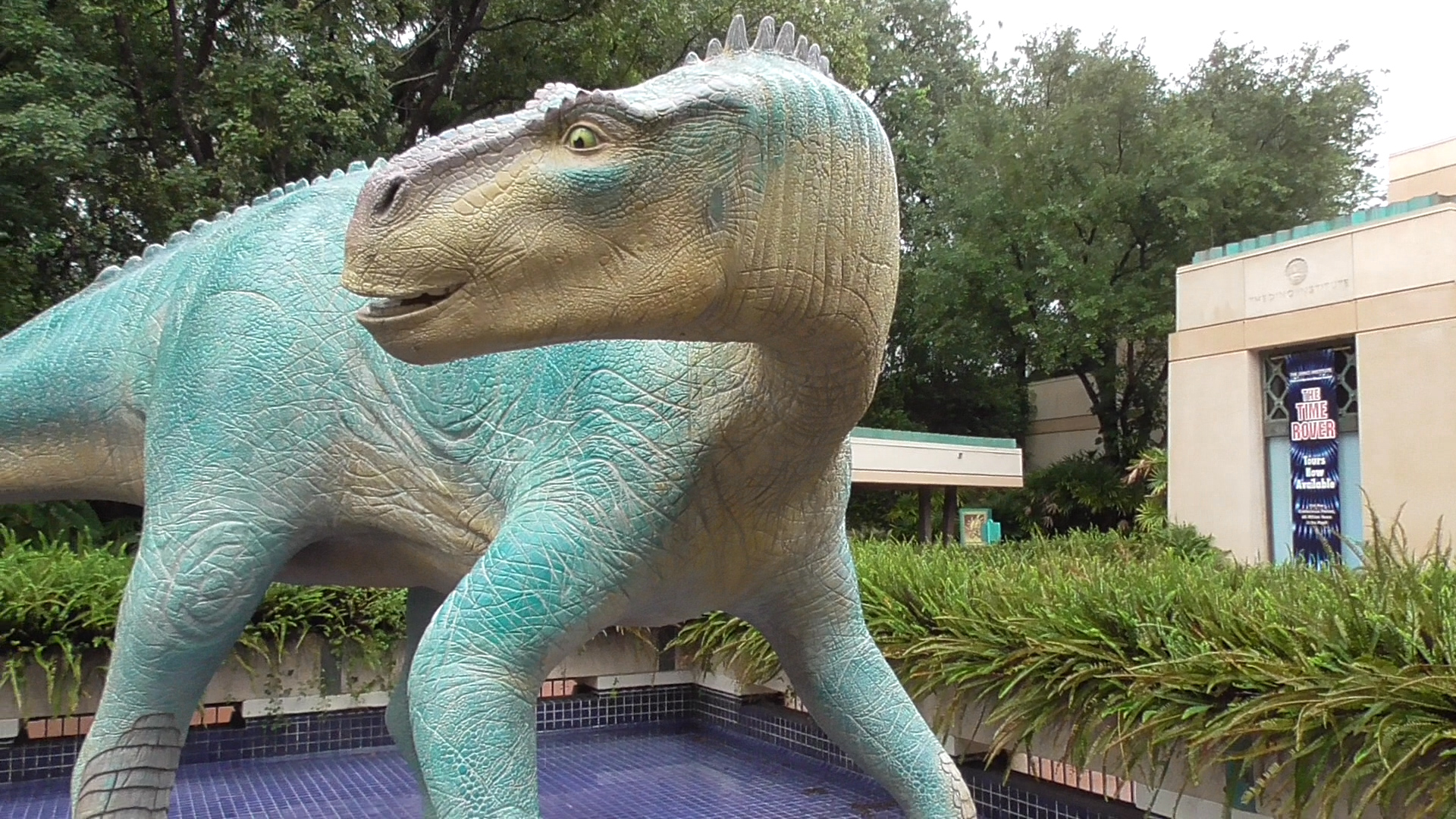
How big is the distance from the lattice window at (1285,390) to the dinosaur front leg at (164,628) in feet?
34.9

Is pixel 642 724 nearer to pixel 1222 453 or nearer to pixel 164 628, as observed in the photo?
pixel 164 628

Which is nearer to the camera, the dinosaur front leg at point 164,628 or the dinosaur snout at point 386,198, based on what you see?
the dinosaur snout at point 386,198

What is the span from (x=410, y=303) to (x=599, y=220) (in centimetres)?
23

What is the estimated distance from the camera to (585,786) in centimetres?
477

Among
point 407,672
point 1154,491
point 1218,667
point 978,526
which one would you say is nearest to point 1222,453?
point 1154,491

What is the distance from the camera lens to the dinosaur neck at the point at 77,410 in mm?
2471

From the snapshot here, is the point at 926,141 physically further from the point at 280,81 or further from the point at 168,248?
the point at 168,248

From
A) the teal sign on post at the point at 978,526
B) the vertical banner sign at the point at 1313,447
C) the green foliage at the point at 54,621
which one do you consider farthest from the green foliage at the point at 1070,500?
the green foliage at the point at 54,621

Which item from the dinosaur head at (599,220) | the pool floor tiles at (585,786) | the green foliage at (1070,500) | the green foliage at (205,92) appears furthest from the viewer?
the green foliage at (1070,500)

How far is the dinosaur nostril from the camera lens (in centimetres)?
125

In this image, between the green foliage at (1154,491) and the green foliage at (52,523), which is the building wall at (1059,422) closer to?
the green foliage at (1154,491)

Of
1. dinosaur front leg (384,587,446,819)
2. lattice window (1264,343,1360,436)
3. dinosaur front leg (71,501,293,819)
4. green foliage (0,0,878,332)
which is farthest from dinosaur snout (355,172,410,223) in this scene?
lattice window (1264,343,1360,436)

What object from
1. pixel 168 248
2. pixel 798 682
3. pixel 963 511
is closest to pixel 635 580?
pixel 798 682

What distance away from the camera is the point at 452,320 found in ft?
4.06
